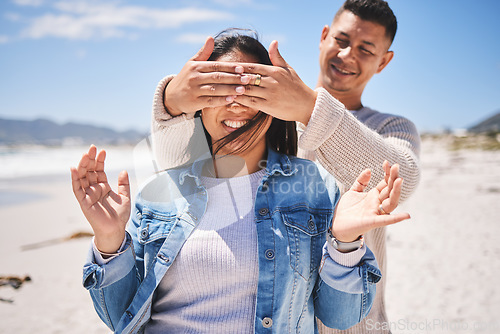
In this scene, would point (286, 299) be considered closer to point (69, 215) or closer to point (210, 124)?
point (210, 124)

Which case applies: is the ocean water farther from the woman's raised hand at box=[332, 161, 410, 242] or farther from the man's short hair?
the man's short hair

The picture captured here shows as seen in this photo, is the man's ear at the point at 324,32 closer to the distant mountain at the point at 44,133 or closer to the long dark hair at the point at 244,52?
the long dark hair at the point at 244,52

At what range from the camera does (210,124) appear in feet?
5.49

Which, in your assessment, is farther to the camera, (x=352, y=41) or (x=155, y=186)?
(x=352, y=41)

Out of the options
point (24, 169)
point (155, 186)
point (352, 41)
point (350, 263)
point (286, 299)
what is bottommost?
point (24, 169)

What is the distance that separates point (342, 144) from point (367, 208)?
327 millimetres

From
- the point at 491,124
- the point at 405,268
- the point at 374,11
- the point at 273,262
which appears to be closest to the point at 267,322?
the point at 273,262

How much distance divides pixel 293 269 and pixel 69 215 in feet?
27.7

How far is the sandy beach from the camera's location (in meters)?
4.10

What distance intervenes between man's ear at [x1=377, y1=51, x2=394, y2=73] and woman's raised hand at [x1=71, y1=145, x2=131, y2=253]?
1863mm

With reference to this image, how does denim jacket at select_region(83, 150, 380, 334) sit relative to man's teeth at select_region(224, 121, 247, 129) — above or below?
below

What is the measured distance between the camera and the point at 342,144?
1.48 m

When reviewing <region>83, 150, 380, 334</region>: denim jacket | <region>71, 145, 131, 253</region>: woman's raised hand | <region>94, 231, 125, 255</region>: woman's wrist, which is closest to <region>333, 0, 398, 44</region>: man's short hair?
<region>83, 150, 380, 334</region>: denim jacket

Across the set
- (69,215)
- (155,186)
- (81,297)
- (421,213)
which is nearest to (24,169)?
(69,215)
